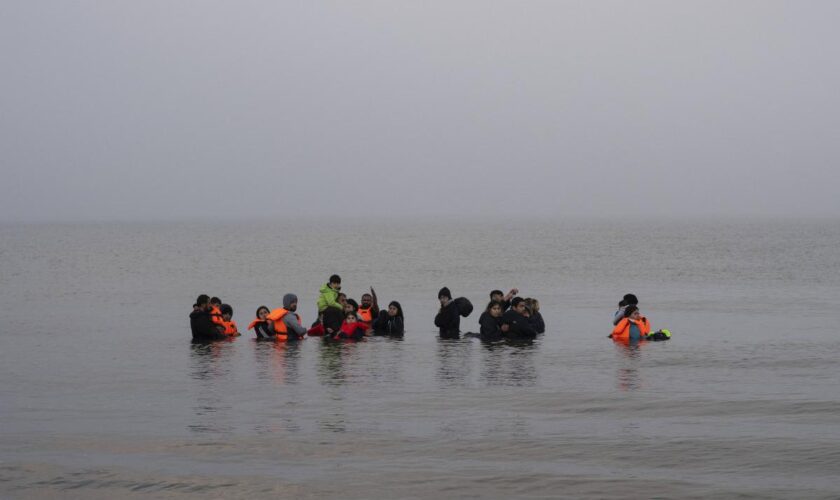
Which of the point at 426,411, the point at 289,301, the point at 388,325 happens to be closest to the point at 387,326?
the point at 388,325

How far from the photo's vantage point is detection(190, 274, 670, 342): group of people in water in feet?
70.2

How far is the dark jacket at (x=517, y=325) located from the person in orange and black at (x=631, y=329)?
6.60ft

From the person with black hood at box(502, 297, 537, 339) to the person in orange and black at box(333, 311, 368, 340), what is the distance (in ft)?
10.1

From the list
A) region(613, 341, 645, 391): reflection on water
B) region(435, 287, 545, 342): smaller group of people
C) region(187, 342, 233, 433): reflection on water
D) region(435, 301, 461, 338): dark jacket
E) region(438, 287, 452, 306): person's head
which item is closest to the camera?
region(187, 342, 233, 433): reflection on water

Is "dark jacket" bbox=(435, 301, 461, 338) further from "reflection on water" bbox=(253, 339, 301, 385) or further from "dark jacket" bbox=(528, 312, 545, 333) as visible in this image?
"reflection on water" bbox=(253, 339, 301, 385)

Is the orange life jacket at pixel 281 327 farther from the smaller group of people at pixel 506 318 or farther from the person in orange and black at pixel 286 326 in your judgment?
the smaller group of people at pixel 506 318

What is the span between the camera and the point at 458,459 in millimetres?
11258

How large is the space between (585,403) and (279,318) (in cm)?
907

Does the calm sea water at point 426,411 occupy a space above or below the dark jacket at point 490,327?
below

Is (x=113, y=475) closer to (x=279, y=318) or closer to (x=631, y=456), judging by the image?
(x=631, y=456)

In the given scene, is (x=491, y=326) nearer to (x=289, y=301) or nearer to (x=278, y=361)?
(x=289, y=301)

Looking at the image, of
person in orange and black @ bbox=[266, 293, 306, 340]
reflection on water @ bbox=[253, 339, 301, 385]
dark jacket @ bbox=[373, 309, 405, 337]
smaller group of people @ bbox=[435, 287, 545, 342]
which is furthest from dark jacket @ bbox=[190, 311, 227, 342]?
smaller group of people @ bbox=[435, 287, 545, 342]

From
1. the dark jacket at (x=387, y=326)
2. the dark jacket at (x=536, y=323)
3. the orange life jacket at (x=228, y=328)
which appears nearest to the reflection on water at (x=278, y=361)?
the orange life jacket at (x=228, y=328)

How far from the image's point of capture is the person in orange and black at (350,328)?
21719mm
